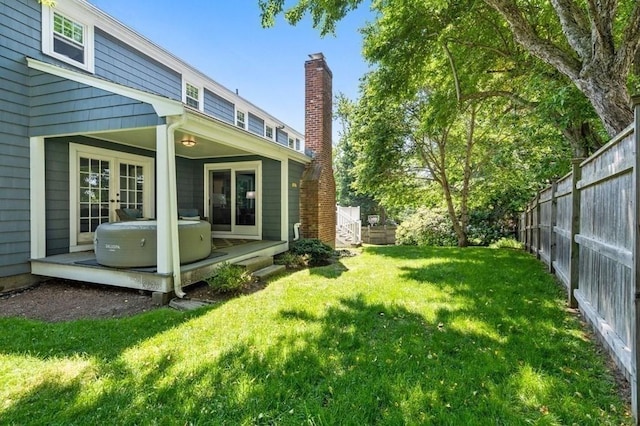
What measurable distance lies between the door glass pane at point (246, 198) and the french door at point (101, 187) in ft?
7.18

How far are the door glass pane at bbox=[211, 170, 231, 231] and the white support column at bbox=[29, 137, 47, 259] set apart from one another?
406 centimetres

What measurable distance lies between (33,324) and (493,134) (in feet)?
42.7

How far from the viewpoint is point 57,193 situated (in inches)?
245

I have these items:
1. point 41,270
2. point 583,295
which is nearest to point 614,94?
point 583,295

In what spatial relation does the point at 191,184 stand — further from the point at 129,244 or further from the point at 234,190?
the point at 129,244

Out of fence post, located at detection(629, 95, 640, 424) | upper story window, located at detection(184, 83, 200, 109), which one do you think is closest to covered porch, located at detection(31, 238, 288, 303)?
fence post, located at detection(629, 95, 640, 424)

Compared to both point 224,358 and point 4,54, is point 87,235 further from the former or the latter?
point 224,358

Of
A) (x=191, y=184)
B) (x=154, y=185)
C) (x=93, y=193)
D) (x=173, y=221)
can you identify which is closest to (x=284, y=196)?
(x=191, y=184)

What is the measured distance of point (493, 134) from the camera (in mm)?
11711

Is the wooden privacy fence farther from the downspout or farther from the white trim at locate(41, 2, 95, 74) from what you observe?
the white trim at locate(41, 2, 95, 74)

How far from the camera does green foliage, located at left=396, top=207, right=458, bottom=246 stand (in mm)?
14531

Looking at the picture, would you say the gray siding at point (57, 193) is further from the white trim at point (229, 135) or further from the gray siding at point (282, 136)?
the gray siding at point (282, 136)

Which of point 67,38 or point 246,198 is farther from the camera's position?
point 246,198

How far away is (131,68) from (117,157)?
2.56 m
